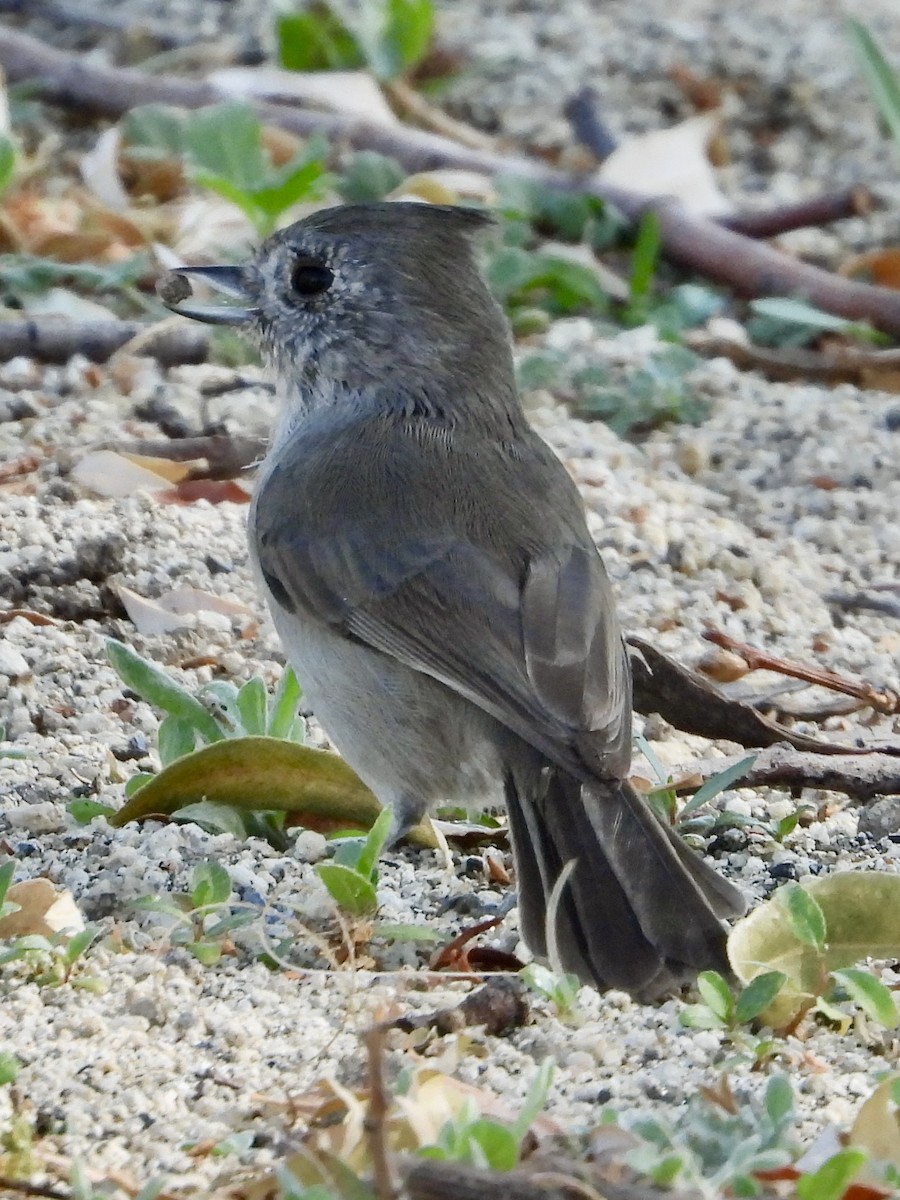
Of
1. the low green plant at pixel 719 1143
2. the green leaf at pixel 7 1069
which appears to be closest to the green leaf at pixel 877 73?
the low green plant at pixel 719 1143

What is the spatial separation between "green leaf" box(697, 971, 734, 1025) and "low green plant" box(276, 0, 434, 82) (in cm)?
553

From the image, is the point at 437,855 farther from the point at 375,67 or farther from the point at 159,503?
the point at 375,67

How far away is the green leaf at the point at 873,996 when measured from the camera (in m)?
3.09

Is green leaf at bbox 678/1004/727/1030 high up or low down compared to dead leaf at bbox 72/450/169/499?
up

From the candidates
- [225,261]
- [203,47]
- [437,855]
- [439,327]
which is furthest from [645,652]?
[203,47]

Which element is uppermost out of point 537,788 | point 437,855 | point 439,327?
point 439,327

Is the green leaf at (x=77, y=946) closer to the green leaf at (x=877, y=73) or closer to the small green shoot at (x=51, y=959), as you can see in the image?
the small green shoot at (x=51, y=959)

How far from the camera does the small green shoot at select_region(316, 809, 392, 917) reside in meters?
3.42

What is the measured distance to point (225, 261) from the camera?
652cm

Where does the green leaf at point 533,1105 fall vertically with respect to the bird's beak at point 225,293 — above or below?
below

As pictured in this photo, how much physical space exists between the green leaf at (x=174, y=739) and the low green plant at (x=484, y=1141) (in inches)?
62.0

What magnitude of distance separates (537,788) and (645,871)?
0.34 m

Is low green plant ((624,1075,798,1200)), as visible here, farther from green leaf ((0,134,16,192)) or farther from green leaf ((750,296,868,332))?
green leaf ((0,134,16,192))

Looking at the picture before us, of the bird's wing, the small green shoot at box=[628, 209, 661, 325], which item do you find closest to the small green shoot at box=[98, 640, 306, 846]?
the bird's wing
